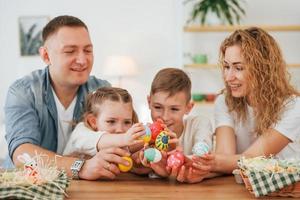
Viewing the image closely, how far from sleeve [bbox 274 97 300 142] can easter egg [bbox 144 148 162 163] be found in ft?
2.04

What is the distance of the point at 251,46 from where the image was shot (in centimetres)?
201

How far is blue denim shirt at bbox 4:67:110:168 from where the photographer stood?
197 centimetres

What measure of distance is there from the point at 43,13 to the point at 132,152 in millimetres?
4849

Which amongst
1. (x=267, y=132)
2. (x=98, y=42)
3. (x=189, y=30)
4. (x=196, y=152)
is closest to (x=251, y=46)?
(x=267, y=132)

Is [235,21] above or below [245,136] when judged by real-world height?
above

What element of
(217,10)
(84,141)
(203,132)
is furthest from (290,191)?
(217,10)

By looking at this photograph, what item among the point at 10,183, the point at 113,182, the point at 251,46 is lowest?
the point at 113,182

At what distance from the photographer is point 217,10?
5.70 metres

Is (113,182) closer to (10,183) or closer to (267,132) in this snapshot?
(10,183)

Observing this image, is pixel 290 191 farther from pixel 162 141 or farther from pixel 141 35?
pixel 141 35

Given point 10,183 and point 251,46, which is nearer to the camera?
point 10,183

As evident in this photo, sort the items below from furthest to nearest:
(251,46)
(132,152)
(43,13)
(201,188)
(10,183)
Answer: (43,13), (251,46), (132,152), (201,188), (10,183)

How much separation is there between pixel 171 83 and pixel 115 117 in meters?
0.32

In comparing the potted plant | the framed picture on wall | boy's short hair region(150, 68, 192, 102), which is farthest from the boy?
the framed picture on wall
